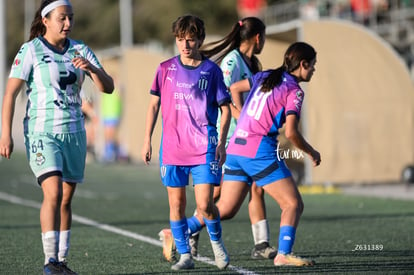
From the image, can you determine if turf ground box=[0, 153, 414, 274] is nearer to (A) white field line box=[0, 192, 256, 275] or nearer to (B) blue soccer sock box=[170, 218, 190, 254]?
(A) white field line box=[0, 192, 256, 275]

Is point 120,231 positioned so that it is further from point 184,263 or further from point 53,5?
point 53,5

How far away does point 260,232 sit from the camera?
31.7 ft

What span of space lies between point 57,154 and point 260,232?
2554mm

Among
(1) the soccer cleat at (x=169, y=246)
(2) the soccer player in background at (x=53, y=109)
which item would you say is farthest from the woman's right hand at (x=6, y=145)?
(1) the soccer cleat at (x=169, y=246)

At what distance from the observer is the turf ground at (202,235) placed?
875cm

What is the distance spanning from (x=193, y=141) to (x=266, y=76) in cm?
96

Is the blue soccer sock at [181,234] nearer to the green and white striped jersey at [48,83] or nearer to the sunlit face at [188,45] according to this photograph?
the green and white striped jersey at [48,83]

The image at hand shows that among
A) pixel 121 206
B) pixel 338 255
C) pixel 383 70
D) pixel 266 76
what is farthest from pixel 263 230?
pixel 383 70

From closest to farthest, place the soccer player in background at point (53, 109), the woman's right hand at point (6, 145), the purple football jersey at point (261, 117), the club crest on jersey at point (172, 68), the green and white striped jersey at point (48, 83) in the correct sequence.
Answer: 1. the woman's right hand at point (6, 145)
2. the soccer player in background at point (53, 109)
3. the green and white striped jersey at point (48, 83)
4. the club crest on jersey at point (172, 68)
5. the purple football jersey at point (261, 117)

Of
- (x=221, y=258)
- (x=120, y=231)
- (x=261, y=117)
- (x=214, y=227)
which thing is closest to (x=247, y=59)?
(x=261, y=117)

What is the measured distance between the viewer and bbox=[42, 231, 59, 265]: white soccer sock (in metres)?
7.72

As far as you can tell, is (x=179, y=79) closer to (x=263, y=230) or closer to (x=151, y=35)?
(x=263, y=230)

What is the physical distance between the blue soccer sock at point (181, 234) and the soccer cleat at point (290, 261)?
0.77 m

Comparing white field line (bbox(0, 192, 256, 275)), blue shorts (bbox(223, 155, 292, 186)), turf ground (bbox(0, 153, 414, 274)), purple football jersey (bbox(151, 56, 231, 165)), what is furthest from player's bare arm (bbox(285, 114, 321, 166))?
white field line (bbox(0, 192, 256, 275))
